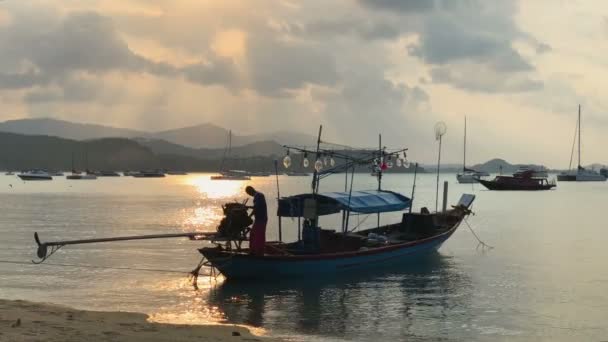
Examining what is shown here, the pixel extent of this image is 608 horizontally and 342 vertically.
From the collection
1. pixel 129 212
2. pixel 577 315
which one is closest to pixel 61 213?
pixel 129 212

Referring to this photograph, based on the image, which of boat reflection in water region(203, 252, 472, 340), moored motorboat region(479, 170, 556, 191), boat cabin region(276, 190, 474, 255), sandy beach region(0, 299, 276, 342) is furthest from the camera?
moored motorboat region(479, 170, 556, 191)

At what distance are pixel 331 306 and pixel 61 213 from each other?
2010 inches

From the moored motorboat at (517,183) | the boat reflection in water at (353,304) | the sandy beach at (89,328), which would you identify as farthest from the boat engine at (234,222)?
the moored motorboat at (517,183)

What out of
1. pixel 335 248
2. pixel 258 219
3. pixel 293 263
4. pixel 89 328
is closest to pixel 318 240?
pixel 335 248

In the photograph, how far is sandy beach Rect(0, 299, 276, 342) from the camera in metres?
13.8

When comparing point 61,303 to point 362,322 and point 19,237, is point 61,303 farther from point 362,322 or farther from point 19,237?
point 19,237

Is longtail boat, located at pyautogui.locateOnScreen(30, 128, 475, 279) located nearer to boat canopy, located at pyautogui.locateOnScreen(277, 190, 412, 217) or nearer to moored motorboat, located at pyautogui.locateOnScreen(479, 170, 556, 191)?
boat canopy, located at pyautogui.locateOnScreen(277, 190, 412, 217)

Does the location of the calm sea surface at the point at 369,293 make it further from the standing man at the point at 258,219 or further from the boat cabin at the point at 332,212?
the standing man at the point at 258,219

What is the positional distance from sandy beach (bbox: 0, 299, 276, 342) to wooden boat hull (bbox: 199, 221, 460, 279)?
5811 millimetres

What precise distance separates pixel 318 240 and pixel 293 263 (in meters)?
2.40

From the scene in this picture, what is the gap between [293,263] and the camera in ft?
79.2

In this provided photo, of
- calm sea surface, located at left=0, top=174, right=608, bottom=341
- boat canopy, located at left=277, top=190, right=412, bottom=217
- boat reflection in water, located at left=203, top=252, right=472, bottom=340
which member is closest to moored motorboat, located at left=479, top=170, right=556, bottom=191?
calm sea surface, located at left=0, top=174, right=608, bottom=341

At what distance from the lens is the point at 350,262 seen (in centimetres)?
2608

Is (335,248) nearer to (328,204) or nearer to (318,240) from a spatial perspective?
(318,240)
